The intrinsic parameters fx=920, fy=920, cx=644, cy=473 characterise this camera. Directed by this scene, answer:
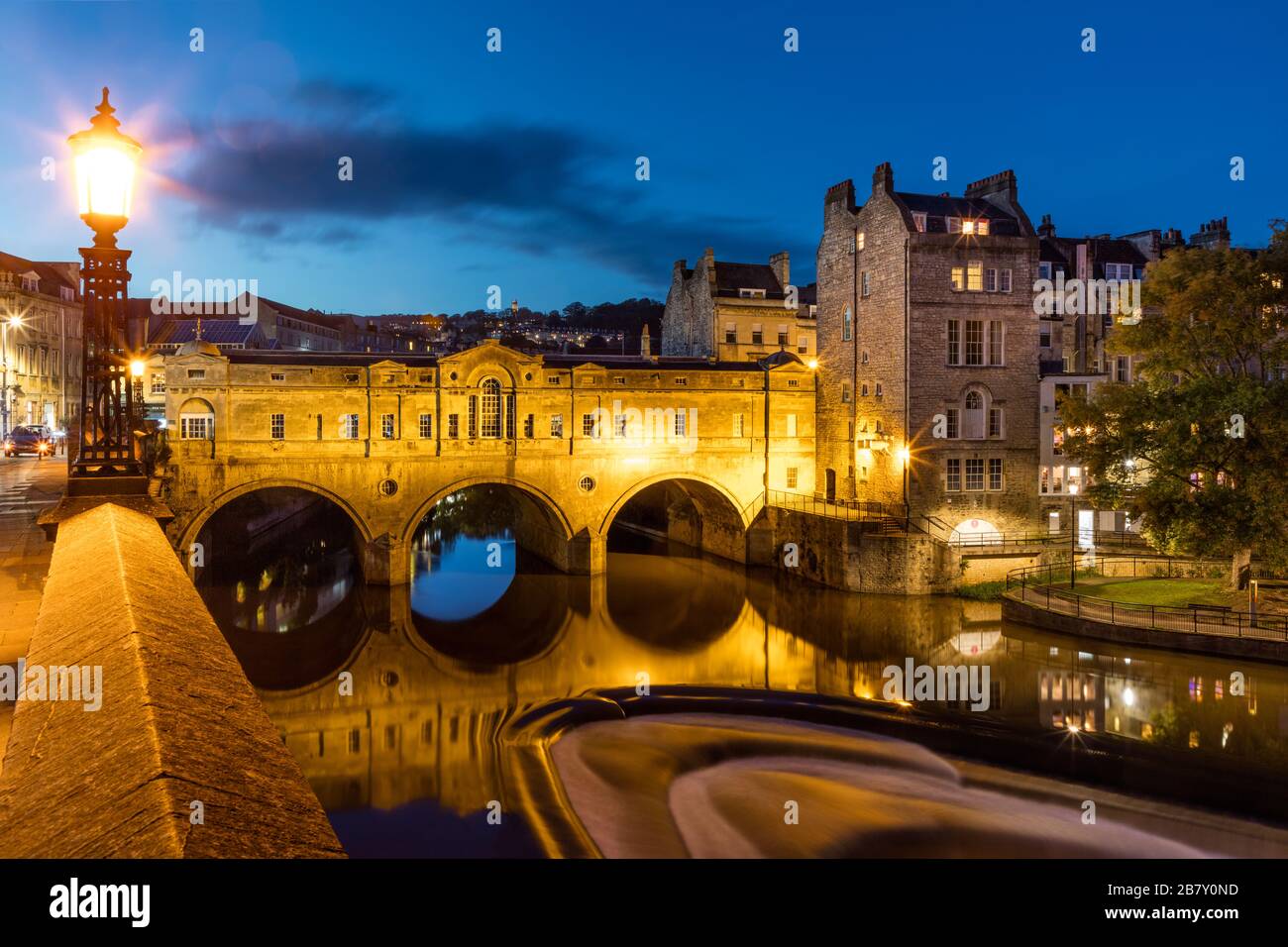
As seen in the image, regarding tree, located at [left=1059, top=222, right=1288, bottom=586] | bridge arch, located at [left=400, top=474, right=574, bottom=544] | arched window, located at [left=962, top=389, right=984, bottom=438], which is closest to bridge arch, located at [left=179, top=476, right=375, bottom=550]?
bridge arch, located at [left=400, top=474, right=574, bottom=544]

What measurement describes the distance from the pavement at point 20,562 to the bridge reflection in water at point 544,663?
789cm

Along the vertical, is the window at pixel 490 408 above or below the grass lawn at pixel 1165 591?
above

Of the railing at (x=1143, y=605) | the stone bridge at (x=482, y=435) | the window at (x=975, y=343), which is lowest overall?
the railing at (x=1143, y=605)

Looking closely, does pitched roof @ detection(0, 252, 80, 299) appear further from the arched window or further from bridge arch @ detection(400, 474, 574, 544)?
the arched window

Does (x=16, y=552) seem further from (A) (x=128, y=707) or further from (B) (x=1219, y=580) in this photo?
(B) (x=1219, y=580)

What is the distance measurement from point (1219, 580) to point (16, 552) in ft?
115

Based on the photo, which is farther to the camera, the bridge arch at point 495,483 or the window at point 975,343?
the window at point 975,343

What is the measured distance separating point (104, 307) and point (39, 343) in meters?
65.1

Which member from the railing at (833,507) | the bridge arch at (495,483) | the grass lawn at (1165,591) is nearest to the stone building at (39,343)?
the bridge arch at (495,483)

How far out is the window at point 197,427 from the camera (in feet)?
114

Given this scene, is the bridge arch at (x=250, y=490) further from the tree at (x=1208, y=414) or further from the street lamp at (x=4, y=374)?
the street lamp at (x=4, y=374)

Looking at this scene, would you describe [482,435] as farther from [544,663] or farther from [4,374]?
[4,374]

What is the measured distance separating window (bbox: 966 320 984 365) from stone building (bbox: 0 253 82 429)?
50.5 metres
